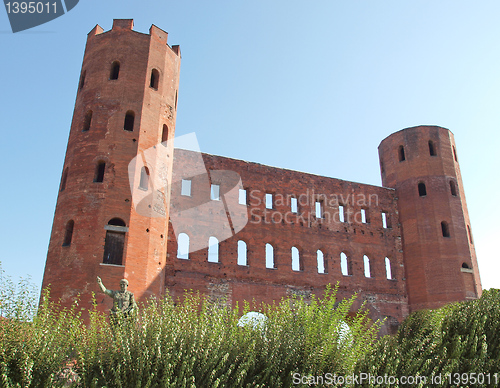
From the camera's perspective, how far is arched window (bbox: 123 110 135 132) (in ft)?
56.6

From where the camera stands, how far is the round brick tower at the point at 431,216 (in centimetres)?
2116

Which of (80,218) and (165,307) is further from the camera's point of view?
(80,218)

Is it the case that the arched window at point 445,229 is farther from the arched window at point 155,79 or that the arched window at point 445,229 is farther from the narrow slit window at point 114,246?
the narrow slit window at point 114,246

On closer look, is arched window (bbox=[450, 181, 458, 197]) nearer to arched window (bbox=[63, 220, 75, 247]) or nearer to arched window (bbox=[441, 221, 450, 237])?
arched window (bbox=[441, 221, 450, 237])

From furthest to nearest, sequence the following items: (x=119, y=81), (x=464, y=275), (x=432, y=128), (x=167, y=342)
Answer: (x=432, y=128), (x=464, y=275), (x=119, y=81), (x=167, y=342)

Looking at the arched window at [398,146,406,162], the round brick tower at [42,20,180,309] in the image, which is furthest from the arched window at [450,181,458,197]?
the round brick tower at [42,20,180,309]

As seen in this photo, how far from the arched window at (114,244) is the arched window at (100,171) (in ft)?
6.18

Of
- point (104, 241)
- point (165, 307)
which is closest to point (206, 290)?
point (104, 241)

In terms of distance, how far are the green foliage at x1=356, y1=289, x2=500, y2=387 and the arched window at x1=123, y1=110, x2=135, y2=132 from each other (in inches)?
483

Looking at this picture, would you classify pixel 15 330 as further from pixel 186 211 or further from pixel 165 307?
pixel 186 211

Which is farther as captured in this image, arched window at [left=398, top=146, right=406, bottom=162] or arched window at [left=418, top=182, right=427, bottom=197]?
arched window at [left=398, top=146, right=406, bottom=162]

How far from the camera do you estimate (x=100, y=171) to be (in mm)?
16578

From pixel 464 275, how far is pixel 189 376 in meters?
18.1

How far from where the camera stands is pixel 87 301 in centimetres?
1411
